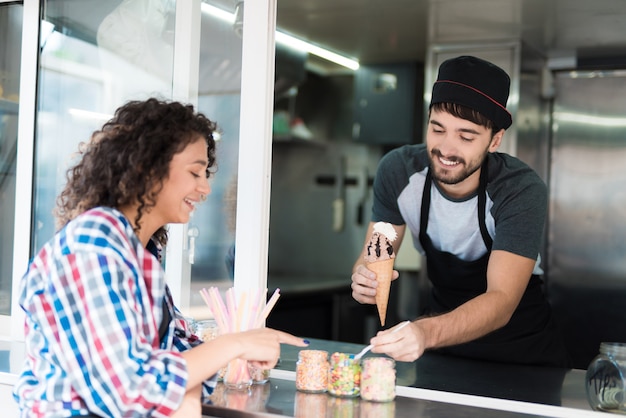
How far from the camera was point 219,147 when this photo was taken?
2.09m

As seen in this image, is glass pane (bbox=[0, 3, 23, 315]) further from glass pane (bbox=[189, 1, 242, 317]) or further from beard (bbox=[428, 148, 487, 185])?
beard (bbox=[428, 148, 487, 185])

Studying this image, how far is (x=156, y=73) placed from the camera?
224 cm

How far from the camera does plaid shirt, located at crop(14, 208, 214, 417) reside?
4.03 feet

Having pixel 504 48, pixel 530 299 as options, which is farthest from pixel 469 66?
pixel 504 48

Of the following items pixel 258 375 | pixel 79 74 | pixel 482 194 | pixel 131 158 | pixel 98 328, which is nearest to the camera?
pixel 98 328

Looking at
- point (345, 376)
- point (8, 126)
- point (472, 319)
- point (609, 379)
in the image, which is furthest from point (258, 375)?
point (8, 126)

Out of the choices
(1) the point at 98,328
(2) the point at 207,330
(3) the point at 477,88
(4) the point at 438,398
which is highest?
(3) the point at 477,88

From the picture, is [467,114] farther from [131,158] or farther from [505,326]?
[131,158]

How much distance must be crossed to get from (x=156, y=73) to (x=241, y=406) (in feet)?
3.65

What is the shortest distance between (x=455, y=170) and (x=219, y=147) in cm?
74

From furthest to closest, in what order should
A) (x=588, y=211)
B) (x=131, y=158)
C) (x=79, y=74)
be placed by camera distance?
(x=588, y=211), (x=79, y=74), (x=131, y=158)

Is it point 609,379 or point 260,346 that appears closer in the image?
point 260,346

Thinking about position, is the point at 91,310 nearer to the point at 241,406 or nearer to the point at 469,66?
the point at 241,406

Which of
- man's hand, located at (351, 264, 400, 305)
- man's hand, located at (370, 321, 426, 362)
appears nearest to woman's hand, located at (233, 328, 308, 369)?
man's hand, located at (370, 321, 426, 362)
